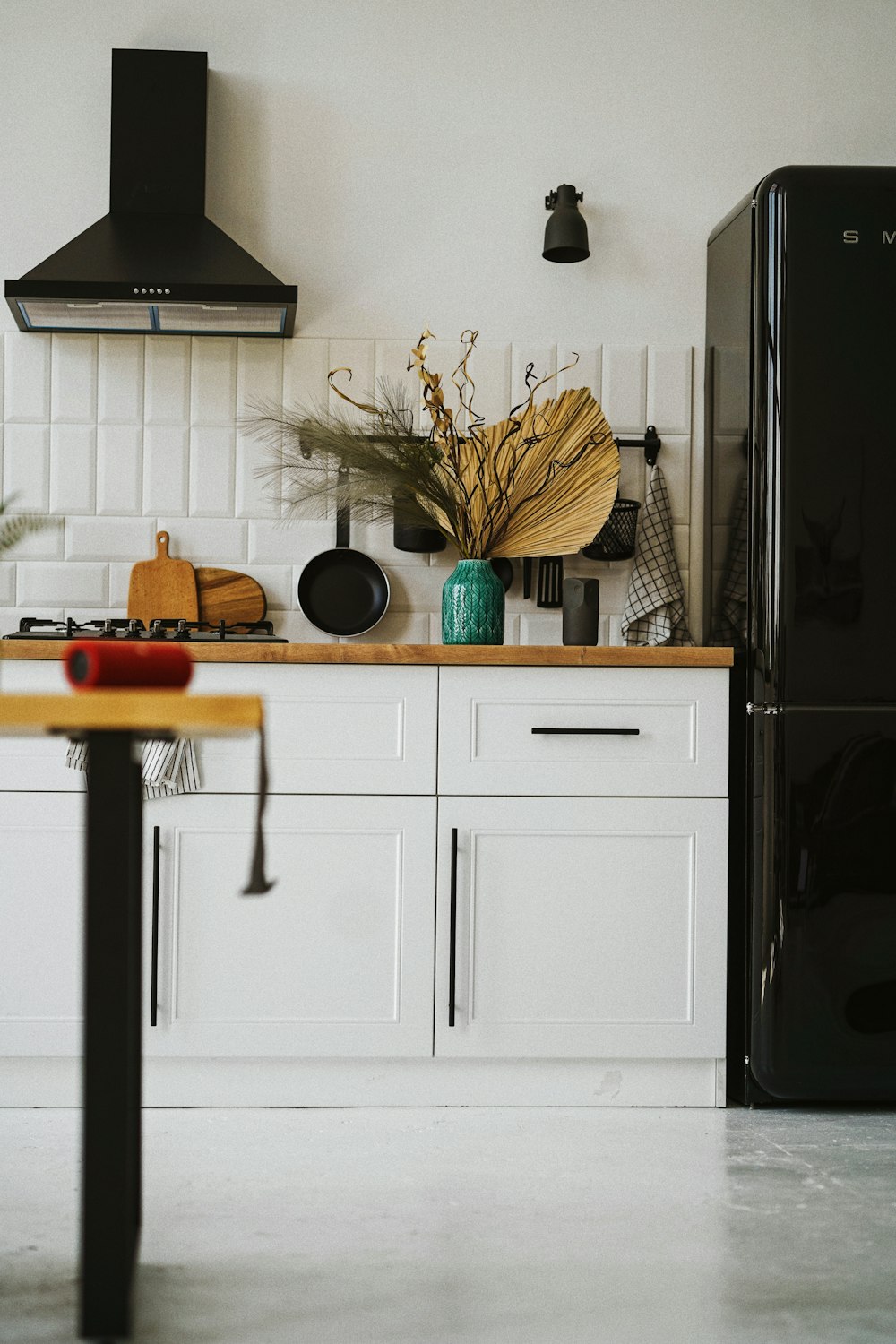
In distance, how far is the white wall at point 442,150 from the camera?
284cm

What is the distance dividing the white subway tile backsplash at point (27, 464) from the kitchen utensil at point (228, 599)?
448mm

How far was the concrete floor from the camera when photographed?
1.46 metres

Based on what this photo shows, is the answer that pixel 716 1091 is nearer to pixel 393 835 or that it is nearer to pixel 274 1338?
pixel 393 835

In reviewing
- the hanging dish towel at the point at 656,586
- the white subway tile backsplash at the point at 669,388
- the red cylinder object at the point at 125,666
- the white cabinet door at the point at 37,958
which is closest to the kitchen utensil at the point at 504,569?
the hanging dish towel at the point at 656,586

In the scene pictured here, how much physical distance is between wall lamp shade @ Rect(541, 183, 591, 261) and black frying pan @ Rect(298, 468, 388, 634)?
0.83m

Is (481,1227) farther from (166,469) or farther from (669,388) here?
(669,388)

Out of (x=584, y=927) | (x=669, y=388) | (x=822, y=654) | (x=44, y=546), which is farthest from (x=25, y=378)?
(x=822, y=654)

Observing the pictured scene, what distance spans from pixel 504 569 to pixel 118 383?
1.09 meters

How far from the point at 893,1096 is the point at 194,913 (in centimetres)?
148

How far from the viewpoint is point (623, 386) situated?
291cm

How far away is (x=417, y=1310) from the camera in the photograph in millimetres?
1480

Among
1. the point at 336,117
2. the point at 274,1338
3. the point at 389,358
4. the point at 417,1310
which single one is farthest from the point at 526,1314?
the point at 336,117

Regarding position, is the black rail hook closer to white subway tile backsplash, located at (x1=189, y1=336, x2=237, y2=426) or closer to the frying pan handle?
the frying pan handle

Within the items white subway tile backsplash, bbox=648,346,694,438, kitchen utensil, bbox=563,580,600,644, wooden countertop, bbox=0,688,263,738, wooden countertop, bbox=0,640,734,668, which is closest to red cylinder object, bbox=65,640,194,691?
wooden countertop, bbox=0,688,263,738
